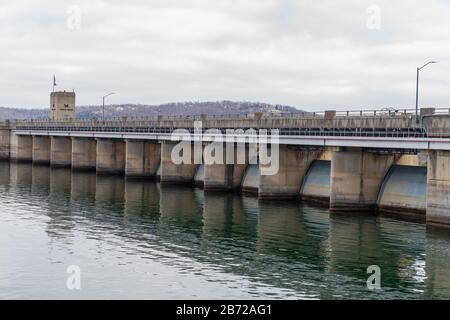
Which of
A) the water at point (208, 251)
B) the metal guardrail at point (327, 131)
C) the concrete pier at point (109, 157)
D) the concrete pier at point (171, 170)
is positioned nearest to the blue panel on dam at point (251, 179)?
the metal guardrail at point (327, 131)

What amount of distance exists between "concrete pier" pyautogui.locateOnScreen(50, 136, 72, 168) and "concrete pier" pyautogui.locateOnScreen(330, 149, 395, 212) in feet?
206

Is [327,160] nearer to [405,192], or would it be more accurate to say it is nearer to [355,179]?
[355,179]

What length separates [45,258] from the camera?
38.4 metres

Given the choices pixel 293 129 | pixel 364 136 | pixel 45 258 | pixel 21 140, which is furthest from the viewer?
pixel 21 140

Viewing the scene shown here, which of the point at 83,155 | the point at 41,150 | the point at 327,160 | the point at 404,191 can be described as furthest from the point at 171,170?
the point at 41,150

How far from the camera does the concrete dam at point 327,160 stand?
48.8 metres

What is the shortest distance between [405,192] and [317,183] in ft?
37.3

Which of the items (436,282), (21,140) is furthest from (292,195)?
(21,140)

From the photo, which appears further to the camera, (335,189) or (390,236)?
(335,189)

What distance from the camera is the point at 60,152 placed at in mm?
110938

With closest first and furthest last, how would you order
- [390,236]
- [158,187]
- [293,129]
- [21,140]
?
[390,236], [293,129], [158,187], [21,140]

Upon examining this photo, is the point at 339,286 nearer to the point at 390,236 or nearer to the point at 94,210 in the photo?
the point at 390,236

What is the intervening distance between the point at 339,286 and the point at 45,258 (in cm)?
1634

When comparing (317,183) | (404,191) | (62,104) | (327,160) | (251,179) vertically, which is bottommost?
(251,179)
